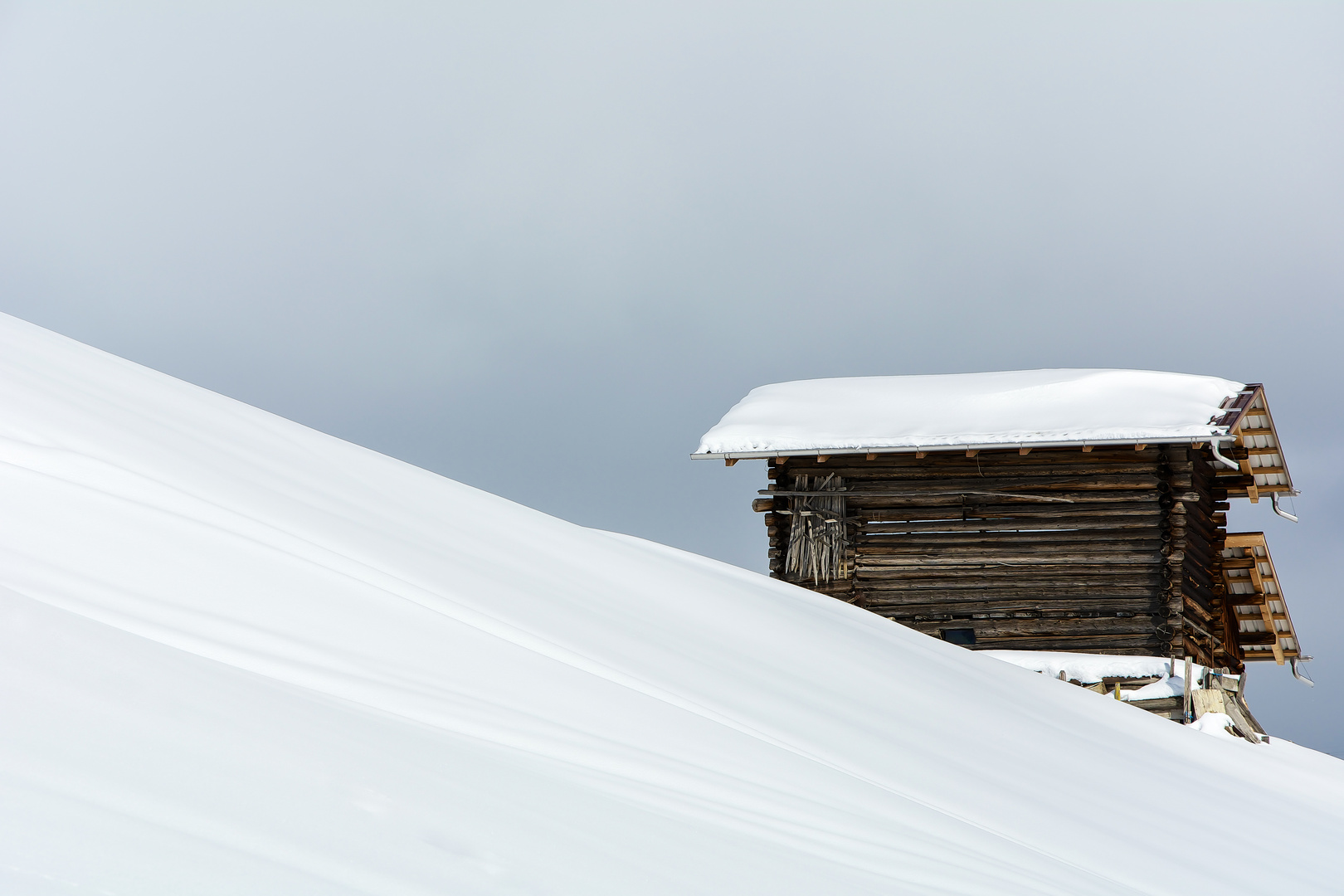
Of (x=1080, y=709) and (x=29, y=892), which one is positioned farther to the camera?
(x=1080, y=709)

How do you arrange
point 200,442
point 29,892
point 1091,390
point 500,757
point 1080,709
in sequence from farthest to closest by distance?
point 1091,390
point 1080,709
point 200,442
point 500,757
point 29,892

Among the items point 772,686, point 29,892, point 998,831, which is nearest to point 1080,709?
point 772,686

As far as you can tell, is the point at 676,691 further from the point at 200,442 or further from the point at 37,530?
the point at 200,442

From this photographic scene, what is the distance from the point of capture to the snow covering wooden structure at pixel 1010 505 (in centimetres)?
1067

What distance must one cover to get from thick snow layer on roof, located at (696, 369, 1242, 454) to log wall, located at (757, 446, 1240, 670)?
43 centimetres

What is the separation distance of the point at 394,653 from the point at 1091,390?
35.6 ft

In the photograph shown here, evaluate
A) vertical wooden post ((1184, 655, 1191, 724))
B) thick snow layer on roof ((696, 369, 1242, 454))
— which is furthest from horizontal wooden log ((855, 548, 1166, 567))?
vertical wooden post ((1184, 655, 1191, 724))

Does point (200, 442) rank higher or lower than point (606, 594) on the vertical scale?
higher

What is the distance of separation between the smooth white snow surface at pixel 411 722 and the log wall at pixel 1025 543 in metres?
6.56

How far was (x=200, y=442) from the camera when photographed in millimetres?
3424

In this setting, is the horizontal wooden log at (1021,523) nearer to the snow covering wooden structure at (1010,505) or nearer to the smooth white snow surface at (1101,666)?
the snow covering wooden structure at (1010,505)

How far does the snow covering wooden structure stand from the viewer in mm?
10672

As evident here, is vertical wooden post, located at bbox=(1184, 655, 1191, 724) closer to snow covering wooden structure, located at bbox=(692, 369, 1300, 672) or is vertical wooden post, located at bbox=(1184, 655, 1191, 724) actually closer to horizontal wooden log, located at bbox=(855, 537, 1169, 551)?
snow covering wooden structure, located at bbox=(692, 369, 1300, 672)

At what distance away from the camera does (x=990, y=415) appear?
1109cm
